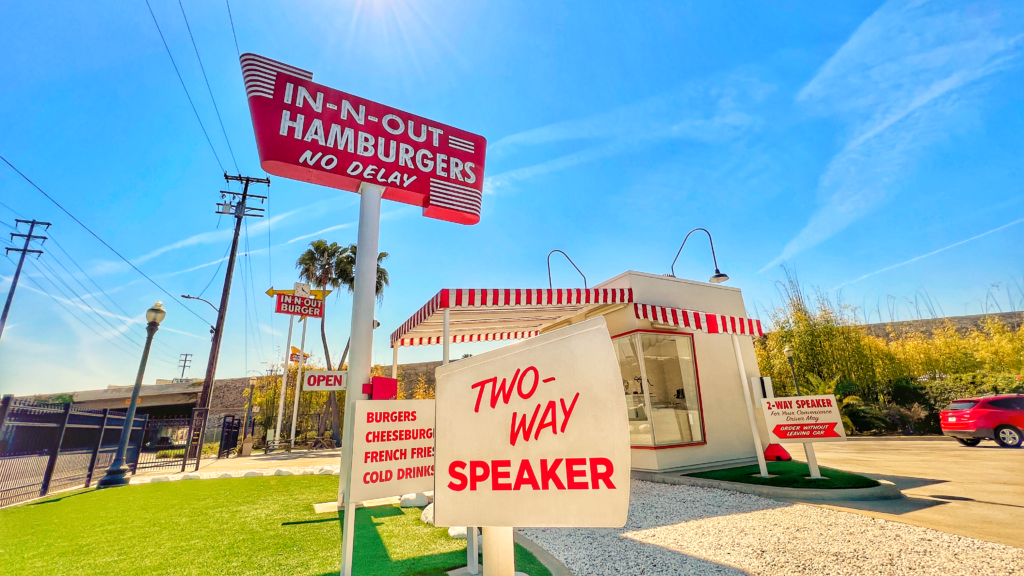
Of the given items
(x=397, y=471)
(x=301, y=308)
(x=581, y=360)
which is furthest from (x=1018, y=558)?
(x=301, y=308)

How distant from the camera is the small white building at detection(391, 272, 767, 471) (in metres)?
7.42

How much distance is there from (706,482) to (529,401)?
6.91m

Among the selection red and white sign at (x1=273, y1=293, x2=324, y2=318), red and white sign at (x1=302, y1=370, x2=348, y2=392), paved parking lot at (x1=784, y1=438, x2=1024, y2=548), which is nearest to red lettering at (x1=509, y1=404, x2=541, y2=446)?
paved parking lot at (x1=784, y1=438, x2=1024, y2=548)

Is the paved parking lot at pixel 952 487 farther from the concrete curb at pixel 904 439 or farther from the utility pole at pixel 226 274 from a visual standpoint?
the utility pole at pixel 226 274

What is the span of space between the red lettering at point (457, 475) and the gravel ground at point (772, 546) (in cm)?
293

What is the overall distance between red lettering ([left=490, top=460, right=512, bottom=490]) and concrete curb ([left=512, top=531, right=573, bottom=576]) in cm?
279

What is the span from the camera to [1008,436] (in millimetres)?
10641

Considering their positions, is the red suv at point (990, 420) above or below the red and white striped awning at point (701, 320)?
below

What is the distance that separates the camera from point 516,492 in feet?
4.15

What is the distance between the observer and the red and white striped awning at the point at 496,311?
6102 mm

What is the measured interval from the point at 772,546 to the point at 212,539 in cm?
573

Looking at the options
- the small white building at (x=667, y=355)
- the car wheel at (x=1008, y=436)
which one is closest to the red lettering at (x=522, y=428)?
the small white building at (x=667, y=355)

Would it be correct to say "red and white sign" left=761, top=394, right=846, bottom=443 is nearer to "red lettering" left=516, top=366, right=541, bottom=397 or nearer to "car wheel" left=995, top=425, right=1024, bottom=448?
"red lettering" left=516, top=366, right=541, bottom=397

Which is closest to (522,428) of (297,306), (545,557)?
(545,557)
